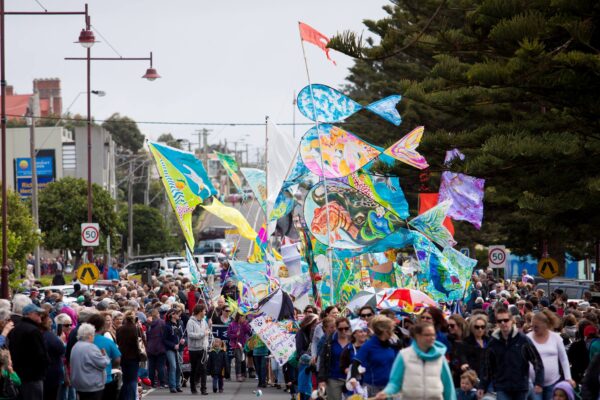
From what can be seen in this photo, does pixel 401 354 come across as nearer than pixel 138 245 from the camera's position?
Yes

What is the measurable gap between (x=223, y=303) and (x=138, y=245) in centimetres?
5569

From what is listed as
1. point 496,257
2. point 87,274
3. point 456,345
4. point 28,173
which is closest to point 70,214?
point 28,173

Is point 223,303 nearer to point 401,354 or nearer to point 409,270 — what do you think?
point 409,270

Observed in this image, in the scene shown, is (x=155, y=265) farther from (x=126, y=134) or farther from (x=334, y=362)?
(x=126, y=134)

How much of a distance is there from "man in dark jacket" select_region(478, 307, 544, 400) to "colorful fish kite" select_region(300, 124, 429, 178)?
27.7 ft

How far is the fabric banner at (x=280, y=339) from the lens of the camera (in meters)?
20.4

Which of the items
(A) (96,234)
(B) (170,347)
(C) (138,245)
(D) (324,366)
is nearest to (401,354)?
(D) (324,366)

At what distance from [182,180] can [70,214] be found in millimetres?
36108

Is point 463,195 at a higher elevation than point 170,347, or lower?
higher

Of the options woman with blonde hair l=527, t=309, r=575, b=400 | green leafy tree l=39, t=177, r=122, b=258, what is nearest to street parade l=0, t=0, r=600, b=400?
woman with blonde hair l=527, t=309, r=575, b=400

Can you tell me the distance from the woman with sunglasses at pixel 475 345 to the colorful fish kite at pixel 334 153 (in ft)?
25.6

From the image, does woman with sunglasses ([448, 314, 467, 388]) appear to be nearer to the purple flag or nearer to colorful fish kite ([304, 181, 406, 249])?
colorful fish kite ([304, 181, 406, 249])

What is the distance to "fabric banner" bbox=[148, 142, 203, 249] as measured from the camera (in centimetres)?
2519

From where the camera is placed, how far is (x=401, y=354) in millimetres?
10594
